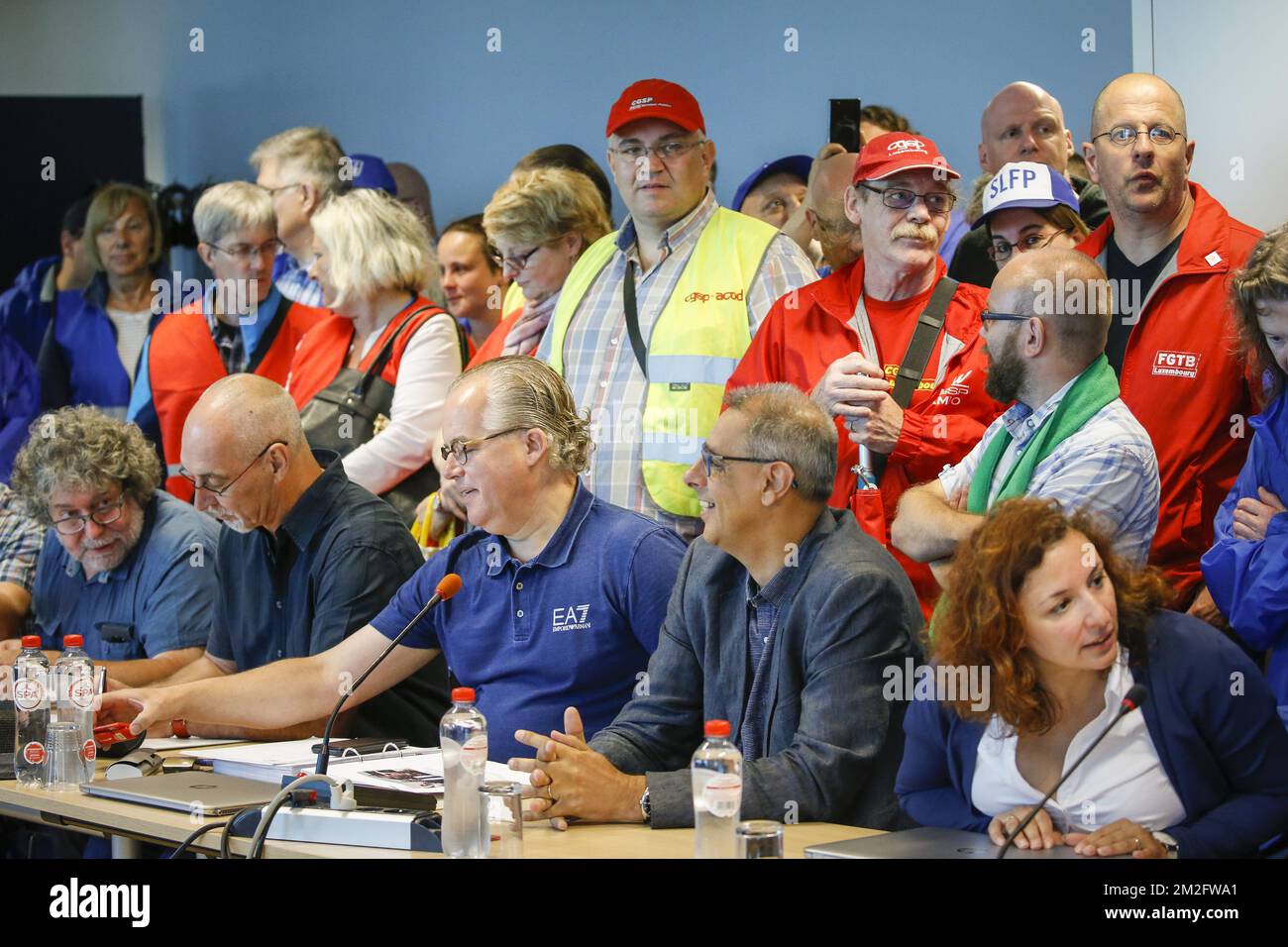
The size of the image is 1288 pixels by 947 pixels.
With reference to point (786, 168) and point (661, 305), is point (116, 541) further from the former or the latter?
point (786, 168)

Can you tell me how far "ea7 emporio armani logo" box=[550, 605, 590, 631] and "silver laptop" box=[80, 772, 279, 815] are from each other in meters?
0.65

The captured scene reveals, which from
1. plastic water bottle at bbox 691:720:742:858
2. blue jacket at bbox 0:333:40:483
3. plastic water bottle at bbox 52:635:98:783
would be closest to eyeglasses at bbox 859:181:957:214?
plastic water bottle at bbox 691:720:742:858

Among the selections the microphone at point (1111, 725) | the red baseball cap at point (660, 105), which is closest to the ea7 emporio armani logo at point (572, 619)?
the microphone at point (1111, 725)

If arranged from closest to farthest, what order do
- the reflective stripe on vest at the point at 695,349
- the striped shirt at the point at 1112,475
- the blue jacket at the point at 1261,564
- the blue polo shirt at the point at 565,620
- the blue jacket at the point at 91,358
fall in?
the blue jacket at the point at 1261,564
the striped shirt at the point at 1112,475
the blue polo shirt at the point at 565,620
the reflective stripe on vest at the point at 695,349
the blue jacket at the point at 91,358

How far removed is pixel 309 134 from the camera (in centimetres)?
549

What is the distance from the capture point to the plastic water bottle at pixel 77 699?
9.86 ft

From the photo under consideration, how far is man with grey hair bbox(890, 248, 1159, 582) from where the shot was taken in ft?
9.70

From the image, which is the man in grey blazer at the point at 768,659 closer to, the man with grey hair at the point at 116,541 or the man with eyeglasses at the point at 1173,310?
the man with eyeglasses at the point at 1173,310

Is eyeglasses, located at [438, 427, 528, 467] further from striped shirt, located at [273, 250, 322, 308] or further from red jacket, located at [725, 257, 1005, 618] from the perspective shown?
striped shirt, located at [273, 250, 322, 308]

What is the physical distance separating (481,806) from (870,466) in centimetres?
139

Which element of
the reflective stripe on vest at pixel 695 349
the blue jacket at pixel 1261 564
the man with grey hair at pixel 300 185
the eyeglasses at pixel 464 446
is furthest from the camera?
the man with grey hair at pixel 300 185

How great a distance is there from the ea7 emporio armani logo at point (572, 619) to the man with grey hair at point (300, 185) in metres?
2.56

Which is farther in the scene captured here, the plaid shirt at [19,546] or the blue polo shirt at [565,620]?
the plaid shirt at [19,546]
